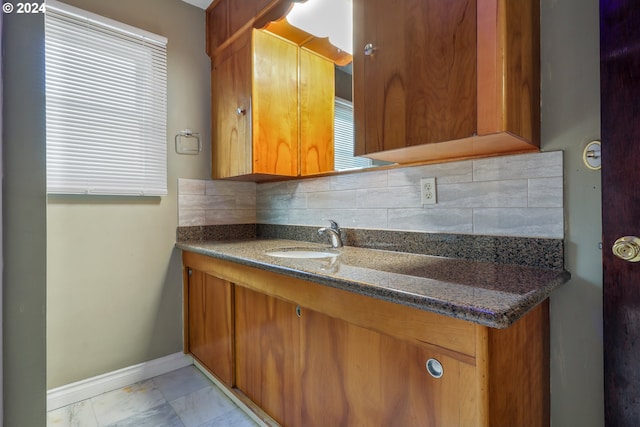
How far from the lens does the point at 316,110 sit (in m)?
1.84

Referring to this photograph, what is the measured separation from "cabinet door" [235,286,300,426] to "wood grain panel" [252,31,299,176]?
0.71 metres

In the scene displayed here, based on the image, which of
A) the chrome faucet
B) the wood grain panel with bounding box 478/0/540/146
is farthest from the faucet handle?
the wood grain panel with bounding box 478/0/540/146

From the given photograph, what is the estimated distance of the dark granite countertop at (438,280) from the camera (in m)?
0.67

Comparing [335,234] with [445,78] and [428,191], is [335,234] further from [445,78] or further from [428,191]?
[445,78]

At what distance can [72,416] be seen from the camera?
153 centimetres

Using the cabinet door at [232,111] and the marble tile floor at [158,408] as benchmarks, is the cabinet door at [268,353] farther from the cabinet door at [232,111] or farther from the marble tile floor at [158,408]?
the cabinet door at [232,111]

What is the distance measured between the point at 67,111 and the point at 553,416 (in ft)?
7.92

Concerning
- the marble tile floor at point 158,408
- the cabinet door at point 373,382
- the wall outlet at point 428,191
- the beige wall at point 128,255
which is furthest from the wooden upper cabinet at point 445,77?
the marble tile floor at point 158,408

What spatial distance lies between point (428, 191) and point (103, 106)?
171 centimetres

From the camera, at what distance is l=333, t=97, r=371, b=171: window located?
1.67 meters

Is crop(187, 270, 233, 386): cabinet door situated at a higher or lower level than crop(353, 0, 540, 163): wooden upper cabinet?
lower

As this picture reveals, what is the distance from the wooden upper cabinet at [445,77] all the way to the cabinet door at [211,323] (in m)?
1.02

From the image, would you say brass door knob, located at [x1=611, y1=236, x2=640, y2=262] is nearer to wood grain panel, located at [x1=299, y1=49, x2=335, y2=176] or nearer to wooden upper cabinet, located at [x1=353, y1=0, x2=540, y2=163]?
wooden upper cabinet, located at [x1=353, y1=0, x2=540, y2=163]

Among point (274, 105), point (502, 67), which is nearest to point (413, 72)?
point (502, 67)
